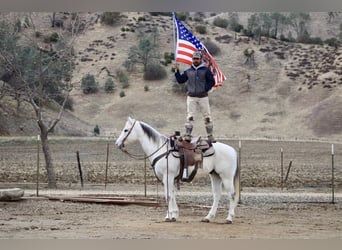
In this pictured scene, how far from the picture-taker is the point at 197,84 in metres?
12.5

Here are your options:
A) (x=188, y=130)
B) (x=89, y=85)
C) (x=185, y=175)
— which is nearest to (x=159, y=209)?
(x=185, y=175)

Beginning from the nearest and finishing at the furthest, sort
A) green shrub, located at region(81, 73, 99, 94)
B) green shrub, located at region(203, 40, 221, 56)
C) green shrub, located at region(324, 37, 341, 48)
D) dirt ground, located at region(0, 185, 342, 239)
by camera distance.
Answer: dirt ground, located at region(0, 185, 342, 239), green shrub, located at region(81, 73, 99, 94), green shrub, located at region(203, 40, 221, 56), green shrub, located at region(324, 37, 341, 48)

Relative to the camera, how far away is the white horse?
41.3 feet

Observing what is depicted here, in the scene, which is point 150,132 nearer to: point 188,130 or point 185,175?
point 188,130

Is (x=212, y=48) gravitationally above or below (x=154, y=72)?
above

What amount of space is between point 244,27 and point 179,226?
53077mm

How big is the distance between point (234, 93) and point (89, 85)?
8.55m

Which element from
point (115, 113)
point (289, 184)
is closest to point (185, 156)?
point (289, 184)

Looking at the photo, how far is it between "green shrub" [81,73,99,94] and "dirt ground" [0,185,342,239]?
103ft

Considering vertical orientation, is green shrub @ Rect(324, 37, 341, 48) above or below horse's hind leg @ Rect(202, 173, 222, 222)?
above

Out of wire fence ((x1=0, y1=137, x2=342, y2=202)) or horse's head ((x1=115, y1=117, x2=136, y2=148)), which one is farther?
wire fence ((x1=0, y1=137, x2=342, y2=202))

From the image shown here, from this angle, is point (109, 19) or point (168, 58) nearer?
point (168, 58)

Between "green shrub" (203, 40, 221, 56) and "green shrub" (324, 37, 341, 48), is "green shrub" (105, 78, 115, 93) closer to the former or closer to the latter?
"green shrub" (203, 40, 221, 56)

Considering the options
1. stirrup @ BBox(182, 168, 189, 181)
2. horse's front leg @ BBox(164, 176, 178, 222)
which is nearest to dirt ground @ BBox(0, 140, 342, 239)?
horse's front leg @ BBox(164, 176, 178, 222)
